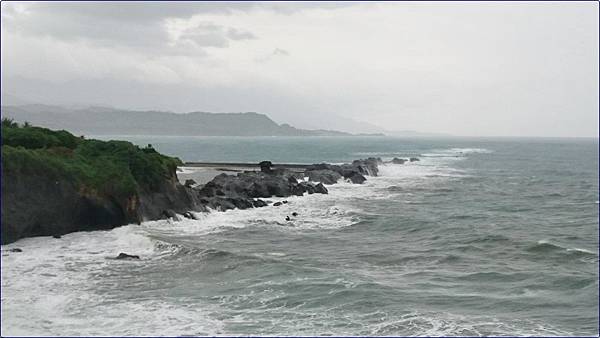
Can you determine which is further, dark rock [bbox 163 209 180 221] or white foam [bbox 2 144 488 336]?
dark rock [bbox 163 209 180 221]

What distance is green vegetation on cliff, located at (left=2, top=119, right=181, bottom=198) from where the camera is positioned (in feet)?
85.1

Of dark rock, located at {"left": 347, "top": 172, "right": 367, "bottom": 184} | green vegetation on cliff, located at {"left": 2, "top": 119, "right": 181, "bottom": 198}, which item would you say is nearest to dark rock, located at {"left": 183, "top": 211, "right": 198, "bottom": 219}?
green vegetation on cliff, located at {"left": 2, "top": 119, "right": 181, "bottom": 198}

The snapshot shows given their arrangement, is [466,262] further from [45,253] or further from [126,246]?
[45,253]

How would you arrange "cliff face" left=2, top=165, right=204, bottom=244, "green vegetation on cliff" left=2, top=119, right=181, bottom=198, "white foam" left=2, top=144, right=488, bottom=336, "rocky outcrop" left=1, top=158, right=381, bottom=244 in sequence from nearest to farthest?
"white foam" left=2, top=144, right=488, bottom=336 → "cliff face" left=2, top=165, right=204, bottom=244 → "rocky outcrop" left=1, top=158, right=381, bottom=244 → "green vegetation on cliff" left=2, top=119, right=181, bottom=198

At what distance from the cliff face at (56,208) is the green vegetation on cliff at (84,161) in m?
0.35

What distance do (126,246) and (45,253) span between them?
3325 mm

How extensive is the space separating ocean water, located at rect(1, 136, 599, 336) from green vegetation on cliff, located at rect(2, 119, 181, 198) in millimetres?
2957

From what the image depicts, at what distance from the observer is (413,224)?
109 ft

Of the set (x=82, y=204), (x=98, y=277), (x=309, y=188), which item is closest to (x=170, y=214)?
(x=82, y=204)

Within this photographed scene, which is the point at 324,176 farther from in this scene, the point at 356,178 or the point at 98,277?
the point at 98,277

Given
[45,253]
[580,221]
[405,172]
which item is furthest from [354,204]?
[405,172]

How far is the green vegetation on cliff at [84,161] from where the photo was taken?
25953 millimetres

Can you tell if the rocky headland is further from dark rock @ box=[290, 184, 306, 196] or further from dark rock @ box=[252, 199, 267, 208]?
dark rock @ box=[290, 184, 306, 196]

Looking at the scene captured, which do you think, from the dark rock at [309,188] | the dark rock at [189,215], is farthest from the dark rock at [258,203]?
the dark rock at [309,188]
